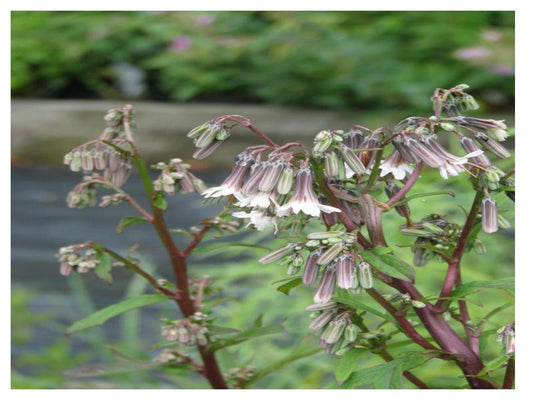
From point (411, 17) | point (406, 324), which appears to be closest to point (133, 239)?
point (411, 17)

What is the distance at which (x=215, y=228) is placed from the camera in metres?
1.44

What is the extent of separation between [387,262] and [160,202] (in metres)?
0.47

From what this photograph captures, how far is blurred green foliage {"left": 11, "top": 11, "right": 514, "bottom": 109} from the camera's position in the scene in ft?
19.6

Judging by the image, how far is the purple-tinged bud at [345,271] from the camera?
100 cm

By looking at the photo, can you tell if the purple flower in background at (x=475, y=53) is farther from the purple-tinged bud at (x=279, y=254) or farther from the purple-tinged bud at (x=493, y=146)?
the purple-tinged bud at (x=279, y=254)

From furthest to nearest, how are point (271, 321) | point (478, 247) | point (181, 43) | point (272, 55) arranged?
point (181, 43), point (272, 55), point (271, 321), point (478, 247)

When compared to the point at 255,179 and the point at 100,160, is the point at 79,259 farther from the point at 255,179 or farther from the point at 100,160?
the point at 255,179

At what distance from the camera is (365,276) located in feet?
3.32

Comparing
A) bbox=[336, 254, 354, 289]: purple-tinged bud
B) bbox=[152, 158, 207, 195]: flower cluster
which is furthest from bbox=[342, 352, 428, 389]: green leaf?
bbox=[152, 158, 207, 195]: flower cluster

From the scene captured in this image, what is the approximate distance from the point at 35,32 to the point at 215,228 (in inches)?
243

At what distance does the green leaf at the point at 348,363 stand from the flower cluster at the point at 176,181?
0.39m

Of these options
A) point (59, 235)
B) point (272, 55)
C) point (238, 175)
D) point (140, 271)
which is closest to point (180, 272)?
point (140, 271)

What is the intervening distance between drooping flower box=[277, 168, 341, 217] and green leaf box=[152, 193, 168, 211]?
334mm

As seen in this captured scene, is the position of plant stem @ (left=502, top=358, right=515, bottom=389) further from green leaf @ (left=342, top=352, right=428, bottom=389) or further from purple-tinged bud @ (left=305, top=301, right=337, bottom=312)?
purple-tinged bud @ (left=305, top=301, right=337, bottom=312)
